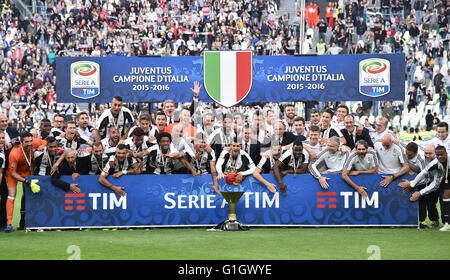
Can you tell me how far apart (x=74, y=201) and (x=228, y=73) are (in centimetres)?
545

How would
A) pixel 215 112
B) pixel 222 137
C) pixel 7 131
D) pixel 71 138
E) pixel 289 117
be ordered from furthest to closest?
pixel 215 112 → pixel 289 117 → pixel 7 131 → pixel 222 137 → pixel 71 138

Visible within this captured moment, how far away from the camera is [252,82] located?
57.6 feet

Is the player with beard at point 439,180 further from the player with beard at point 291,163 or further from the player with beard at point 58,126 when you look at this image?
the player with beard at point 58,126

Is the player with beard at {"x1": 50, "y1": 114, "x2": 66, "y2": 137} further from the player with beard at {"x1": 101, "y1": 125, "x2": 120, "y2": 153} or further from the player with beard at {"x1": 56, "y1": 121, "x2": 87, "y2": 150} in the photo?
the player with beard at {"x1": 101, "y1": 125, "x2": 120, "y2": 153}

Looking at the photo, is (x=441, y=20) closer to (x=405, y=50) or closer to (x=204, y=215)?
(x=405, y=50)

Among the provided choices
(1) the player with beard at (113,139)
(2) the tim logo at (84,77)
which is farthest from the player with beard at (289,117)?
(2) the tim logo at (84,77)

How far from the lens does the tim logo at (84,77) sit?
17469mm

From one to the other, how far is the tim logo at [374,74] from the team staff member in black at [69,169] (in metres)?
7.01

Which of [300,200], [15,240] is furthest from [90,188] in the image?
[300,200]

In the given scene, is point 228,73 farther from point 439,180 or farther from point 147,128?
point 439,180

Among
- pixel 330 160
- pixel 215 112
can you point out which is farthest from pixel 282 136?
pixel 215 112

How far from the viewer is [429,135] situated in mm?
25938

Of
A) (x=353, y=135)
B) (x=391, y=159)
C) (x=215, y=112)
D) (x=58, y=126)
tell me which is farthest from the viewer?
(x=215, y=112)
